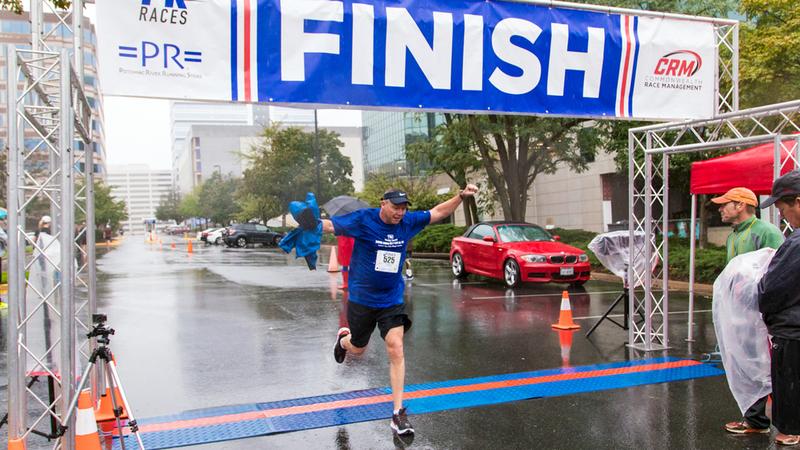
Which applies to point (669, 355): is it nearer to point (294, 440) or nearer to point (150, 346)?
point (294, 440)

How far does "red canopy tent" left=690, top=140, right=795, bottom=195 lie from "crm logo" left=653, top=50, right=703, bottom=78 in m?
1.55

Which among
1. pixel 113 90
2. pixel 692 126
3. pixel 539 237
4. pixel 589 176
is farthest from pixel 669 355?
pixel 589 176

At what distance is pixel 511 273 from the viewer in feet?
48.9

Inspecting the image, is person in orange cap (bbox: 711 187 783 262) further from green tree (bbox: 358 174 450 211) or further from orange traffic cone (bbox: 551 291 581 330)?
green tree (bbox: 358 174 450 211)

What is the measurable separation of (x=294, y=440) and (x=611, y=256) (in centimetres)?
588

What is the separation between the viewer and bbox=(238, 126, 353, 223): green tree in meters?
47.7

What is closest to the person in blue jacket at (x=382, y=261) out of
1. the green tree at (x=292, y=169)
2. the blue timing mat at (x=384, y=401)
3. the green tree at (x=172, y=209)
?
the blue timing mat at (x=384, y=401)

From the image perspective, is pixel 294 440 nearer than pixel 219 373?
Yes

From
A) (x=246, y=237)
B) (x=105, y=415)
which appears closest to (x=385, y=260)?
(x=105, y=415)

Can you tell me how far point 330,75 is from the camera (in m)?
6.03

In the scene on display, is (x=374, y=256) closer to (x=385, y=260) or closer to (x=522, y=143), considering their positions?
(x=385, y=260)

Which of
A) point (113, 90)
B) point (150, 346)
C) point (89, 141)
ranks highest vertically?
point (113, 90)

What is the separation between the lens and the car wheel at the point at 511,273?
1467cm

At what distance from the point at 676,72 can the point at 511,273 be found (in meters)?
8.08
